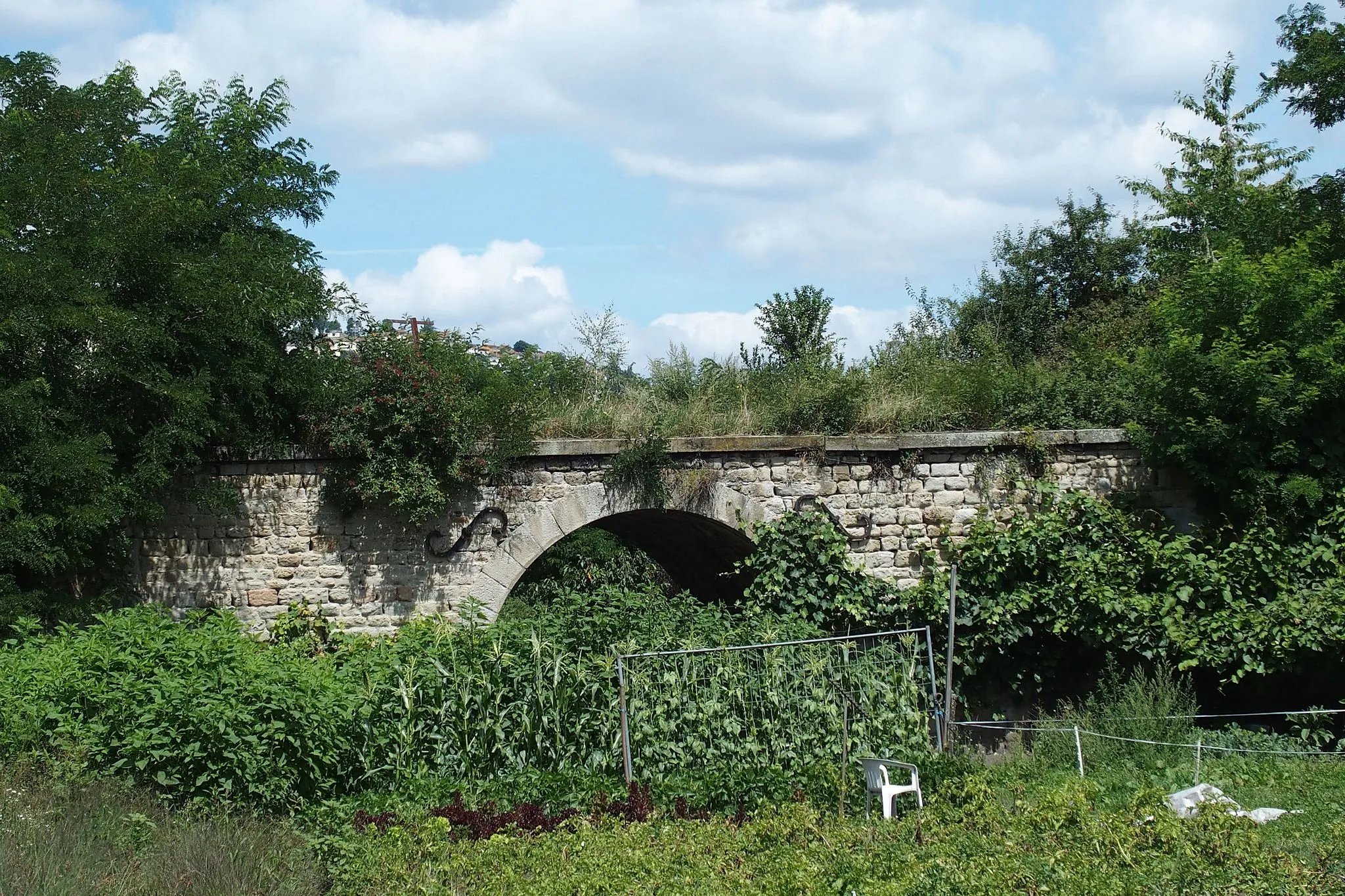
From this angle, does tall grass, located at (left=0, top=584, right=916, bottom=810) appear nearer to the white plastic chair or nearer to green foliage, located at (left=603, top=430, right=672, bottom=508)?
the white plastic chair

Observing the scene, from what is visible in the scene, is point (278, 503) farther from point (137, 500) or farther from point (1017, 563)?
point (1017, 563)

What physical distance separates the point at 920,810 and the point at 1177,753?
3901 millimetres

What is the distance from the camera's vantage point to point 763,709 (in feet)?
24.3

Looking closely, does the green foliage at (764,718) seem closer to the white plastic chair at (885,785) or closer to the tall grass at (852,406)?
the white plastic chair at (885,785)

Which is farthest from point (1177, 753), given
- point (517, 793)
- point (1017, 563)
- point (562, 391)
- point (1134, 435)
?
point (562, 391)

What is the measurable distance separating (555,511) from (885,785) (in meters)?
4.84

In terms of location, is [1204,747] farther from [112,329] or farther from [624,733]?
[112,329]

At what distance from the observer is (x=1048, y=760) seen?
892 centimetres

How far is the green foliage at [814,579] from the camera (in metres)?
10.2

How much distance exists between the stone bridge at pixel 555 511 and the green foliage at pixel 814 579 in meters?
0.21


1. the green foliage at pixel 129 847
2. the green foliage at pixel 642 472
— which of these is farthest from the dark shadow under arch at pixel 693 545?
the green foliage at pixel 129 847

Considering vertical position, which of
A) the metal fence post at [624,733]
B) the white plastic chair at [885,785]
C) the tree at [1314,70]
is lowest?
the white plastic chair at [885,785]

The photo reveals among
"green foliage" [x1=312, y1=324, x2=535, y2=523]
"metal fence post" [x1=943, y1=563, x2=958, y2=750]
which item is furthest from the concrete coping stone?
"metal fence post" [x1=943, y1=563, x2=958, y2=750]

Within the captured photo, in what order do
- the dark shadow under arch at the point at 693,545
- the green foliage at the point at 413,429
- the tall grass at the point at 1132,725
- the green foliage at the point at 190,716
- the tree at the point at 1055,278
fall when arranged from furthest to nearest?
the tree at the point at 1055,278, the dark shadow under arch at the point at 693,545, the green foliage at the point at 413,429, the tall grass at the point at 1132,725, the green foliage at the point at 190,716
